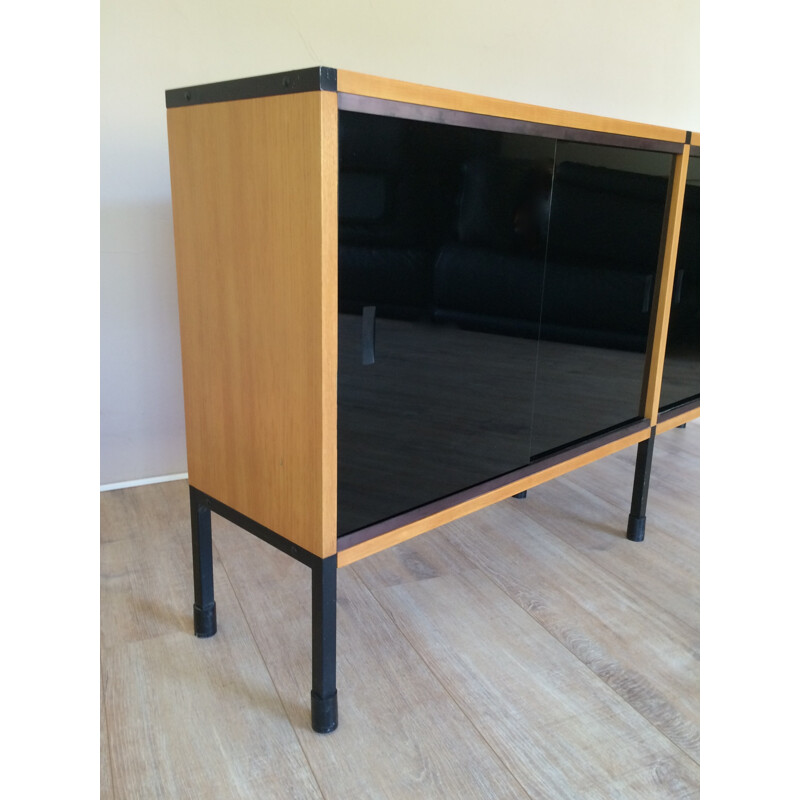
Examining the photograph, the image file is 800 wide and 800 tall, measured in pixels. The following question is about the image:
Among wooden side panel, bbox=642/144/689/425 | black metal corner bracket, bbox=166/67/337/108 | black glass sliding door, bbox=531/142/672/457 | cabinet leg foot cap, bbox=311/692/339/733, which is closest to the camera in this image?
black metal corner bracket, bbox=166/67/337/108

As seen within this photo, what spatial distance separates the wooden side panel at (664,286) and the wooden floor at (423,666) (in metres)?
0.38

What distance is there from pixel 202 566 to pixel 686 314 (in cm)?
130

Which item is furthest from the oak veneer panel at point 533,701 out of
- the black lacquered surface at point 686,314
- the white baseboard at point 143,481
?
the white baseboard at point 143,481

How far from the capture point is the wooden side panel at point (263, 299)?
1.00m

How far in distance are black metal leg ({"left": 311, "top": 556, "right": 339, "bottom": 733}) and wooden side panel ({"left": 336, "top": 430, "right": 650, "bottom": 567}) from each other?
0.03 metres

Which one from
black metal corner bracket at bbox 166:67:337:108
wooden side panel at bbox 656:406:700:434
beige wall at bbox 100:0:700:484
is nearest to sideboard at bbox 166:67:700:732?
black metal corner bracket at bbox 166:67:337:108

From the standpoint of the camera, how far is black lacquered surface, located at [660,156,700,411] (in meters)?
1.75

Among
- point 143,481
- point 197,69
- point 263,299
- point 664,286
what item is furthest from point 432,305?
point 143,481

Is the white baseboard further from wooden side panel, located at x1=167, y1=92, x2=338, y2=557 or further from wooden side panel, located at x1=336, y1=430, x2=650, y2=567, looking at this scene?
wooden side panel, located at x1=336, y1=430, x2=650, y2=567

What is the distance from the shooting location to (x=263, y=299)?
1.11m

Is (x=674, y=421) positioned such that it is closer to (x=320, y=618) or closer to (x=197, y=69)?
(x=320, y=618)

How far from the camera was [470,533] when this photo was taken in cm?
188
